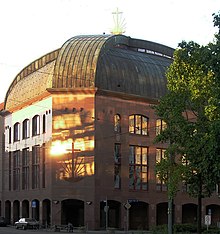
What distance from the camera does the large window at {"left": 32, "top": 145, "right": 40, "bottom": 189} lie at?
68.4m

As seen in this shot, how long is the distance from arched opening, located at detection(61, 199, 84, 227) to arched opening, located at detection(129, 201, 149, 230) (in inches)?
248

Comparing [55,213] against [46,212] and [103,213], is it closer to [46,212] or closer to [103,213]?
[46,212]

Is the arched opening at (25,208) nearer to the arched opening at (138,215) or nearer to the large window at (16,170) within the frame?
the large window at (16,170)

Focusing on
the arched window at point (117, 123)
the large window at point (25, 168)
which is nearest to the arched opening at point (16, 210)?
the large window at point (25, 168)

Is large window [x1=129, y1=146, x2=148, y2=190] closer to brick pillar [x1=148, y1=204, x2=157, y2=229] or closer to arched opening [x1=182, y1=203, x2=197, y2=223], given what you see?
brick pillar [x1=148, y1=204, x2=157, y2=229]

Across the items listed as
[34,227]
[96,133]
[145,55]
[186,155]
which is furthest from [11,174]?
[186,155]

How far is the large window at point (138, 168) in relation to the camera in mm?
64875

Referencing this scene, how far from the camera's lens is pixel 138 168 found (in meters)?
65.6

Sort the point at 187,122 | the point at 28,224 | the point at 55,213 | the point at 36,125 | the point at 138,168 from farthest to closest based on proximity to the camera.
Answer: the point at 36,125 < the point at 138,168 < the point at 28,224 < the point at 55,213 < the point at 187,122

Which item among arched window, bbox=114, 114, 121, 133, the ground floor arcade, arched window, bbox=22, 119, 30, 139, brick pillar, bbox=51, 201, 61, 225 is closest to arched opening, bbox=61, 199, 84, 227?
the ground floor arcade

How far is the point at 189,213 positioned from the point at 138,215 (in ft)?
29.6

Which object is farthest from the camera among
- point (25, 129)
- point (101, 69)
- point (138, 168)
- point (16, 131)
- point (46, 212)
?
point (16, 131)

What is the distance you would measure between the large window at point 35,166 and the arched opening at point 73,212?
568 centimetres

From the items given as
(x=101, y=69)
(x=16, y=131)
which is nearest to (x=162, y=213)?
(x=101, y=69)
